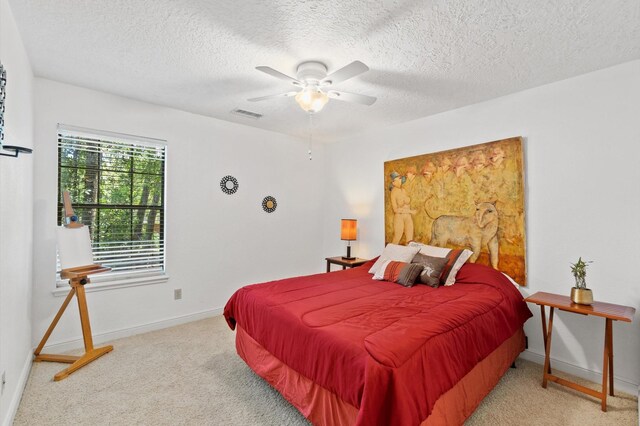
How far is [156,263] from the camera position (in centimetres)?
365

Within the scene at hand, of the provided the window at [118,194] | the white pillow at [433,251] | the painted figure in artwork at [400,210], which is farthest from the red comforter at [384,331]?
the window at [118,194]

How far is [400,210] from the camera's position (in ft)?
13.1

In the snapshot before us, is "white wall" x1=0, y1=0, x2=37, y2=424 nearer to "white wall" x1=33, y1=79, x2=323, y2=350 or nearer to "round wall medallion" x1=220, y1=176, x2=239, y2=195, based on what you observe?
"white wall" x1=33, y1=79, x2=323, y2=350

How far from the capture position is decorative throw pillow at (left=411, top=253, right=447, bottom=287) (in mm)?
2929

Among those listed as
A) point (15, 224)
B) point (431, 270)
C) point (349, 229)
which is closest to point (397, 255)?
point (431, 270)

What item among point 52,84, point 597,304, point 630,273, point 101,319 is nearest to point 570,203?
point 630,273

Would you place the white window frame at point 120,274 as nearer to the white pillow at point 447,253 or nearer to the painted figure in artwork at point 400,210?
the painted figure in artwork at point 400,210

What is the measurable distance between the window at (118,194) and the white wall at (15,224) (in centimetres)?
42

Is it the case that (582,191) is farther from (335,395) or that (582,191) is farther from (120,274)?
(120,274)

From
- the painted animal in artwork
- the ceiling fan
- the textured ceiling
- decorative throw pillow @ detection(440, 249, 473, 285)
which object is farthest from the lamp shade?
the ceiling fan

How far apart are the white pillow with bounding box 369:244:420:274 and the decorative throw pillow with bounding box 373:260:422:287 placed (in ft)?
0.43

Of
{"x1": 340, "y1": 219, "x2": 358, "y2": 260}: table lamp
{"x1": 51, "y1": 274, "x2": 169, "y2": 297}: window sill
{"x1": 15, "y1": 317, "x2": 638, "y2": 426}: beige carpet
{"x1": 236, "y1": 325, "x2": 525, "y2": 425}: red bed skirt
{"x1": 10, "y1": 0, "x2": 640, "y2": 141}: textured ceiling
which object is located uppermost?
{"x1": 10, "y1": 0, "x2": 640, "y2": 141}: textured ceiling

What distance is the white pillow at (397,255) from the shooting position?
3.36 meters

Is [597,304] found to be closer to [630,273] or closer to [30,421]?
[630,273]
